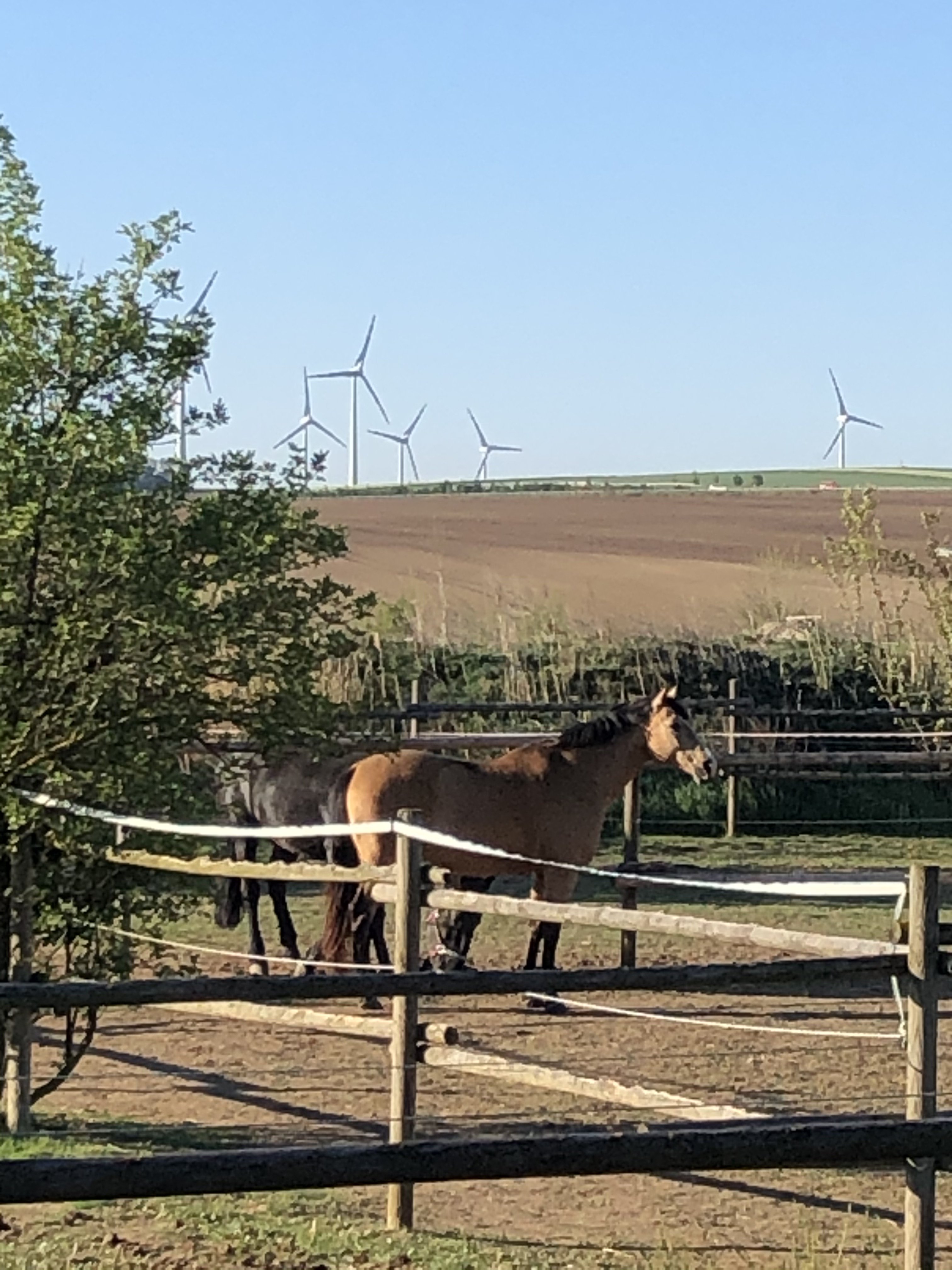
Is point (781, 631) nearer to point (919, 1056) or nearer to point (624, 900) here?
point (624, 900)

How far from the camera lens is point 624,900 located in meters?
11.7

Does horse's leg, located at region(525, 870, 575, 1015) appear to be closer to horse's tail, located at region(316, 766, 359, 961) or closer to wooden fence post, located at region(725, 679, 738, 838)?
horse's tail, located at region(316, 766, 359, 961)

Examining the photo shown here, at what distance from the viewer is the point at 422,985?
14.2 feet

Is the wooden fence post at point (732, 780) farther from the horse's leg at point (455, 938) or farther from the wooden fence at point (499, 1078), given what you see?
the wooden fence at point (499, 1078)

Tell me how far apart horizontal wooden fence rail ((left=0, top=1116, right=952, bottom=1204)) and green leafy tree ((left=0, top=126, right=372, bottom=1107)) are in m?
3.66

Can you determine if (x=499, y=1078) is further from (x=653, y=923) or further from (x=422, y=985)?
(x=422, y=985)

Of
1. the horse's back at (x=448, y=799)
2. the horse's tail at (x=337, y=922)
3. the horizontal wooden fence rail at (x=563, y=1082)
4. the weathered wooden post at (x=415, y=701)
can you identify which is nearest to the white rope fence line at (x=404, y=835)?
the horizontal wooden fence rail at (x=563, y=1082)

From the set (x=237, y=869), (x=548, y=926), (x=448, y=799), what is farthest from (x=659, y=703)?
(x=237, y=869)

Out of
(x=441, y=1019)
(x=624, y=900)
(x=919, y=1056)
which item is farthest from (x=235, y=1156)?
(x=624, y=900)

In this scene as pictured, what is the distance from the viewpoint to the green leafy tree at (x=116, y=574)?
6582 mm

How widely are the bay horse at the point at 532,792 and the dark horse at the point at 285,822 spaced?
0.32m

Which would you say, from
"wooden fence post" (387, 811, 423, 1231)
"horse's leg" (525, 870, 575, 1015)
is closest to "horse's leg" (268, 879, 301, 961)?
"horse's leg" (525, 870, 575, 1015)

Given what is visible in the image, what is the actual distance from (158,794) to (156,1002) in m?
2.81

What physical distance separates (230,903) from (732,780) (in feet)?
25.9
